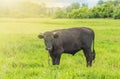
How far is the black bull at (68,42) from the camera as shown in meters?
11.7

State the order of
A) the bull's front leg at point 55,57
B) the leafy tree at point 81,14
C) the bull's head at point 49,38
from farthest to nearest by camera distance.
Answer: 1. the leafy tree at point 81,14
2. the bull's front leg at point 55,57
3. the bull's head at point 49,38

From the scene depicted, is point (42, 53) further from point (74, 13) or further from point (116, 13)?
point (74, 13)

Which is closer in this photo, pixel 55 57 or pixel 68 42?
pixel 55 57

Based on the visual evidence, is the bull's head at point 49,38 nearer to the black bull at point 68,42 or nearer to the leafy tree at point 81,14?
the black bull at point 68,42

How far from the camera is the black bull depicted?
11.7m

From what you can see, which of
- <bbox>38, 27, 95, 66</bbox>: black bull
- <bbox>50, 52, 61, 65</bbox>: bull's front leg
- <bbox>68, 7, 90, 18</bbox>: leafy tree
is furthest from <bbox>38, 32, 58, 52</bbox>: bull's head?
<bbox>68, 7, 90, 18</bbox>: leafy tree

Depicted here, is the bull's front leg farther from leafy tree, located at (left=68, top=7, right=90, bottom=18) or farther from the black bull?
leafy tree, located at (left=68, top=7, right=90, bottom=18)

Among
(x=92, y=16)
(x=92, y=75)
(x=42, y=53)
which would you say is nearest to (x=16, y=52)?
(x=42, y=53)

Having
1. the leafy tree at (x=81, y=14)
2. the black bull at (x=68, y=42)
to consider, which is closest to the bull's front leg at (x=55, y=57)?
the black bull at (x=68, y=42)

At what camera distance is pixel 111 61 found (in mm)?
12820

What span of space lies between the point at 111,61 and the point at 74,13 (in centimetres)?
9076

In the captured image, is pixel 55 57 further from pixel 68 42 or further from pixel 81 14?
pixel 81 14

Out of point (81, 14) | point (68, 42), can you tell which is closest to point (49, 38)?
point (68, 42)

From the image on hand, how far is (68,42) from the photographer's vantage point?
1245 cm
